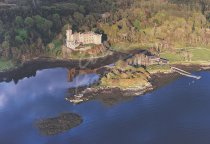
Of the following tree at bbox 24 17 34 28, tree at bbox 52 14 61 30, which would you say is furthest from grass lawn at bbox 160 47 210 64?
tree at bbox 24 17 34 28

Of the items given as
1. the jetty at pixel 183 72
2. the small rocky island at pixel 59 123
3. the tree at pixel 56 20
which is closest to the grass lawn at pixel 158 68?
the jetty at pixel 183 72

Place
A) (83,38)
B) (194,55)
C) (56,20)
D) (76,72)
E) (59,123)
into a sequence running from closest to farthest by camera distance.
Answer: (59,123) < (76,72) < (194,55) < (83,38) < (56,20)

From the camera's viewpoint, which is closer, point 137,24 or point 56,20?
point 56,20

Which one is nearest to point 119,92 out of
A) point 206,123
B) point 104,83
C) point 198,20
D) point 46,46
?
point 104,83

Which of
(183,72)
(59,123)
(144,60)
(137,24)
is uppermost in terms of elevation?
(137,24)

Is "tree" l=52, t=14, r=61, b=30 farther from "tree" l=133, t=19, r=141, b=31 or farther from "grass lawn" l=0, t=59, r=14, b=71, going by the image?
"grass lawn" l=0, t=59, r=14, b=71

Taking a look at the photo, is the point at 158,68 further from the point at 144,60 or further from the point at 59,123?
the point at 59,123

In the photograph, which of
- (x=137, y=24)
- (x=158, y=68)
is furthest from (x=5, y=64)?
(x=137, y=24)

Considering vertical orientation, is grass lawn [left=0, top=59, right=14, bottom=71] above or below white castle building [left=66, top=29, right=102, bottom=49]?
below

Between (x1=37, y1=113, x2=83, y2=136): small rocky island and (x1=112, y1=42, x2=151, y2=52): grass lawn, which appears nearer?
(x1=37, y1=113, x2=83, y2=136): small rocky island
